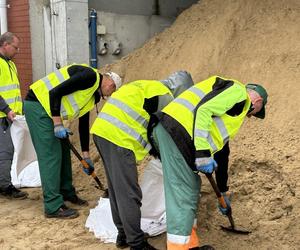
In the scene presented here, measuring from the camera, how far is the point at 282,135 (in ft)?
14.0

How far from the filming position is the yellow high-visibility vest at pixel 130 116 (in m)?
3.26

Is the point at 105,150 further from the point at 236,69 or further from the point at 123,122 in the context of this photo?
the point at 236,69

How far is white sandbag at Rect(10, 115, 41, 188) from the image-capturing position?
16.7 feet

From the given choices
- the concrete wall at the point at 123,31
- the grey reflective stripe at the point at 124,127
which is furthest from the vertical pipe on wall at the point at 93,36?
the grey reflective stripe at the point at 124,127

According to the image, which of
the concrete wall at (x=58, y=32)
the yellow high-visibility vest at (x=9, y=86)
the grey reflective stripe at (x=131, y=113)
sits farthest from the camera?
the concrete wall at (x=58, y=32)

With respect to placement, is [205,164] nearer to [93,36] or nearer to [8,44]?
[8,44]

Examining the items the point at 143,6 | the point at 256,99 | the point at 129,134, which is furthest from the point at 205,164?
the point at 143,6

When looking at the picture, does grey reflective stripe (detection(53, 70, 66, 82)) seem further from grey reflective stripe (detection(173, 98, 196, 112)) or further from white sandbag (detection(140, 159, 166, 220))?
grey reflective stripe (detection(173, 98, 196, 112))

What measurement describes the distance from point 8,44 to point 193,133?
10.0 ft

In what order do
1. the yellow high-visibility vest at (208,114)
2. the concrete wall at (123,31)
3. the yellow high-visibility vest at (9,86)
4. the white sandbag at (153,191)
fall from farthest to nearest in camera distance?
the concrete wall at (123,31), the yellow high-visibility vest at (9,86), the white sandbag at (153,191), the yellow high-visibility vest at (208,114)

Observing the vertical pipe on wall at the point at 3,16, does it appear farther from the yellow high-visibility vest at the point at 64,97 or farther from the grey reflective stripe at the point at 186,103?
the grey reflective stripe at the point at 186,103

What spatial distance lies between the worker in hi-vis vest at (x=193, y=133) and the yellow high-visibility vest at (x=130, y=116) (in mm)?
193

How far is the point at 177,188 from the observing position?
9.98ft

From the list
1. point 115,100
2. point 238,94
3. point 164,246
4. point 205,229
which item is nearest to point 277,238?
point 205,229
